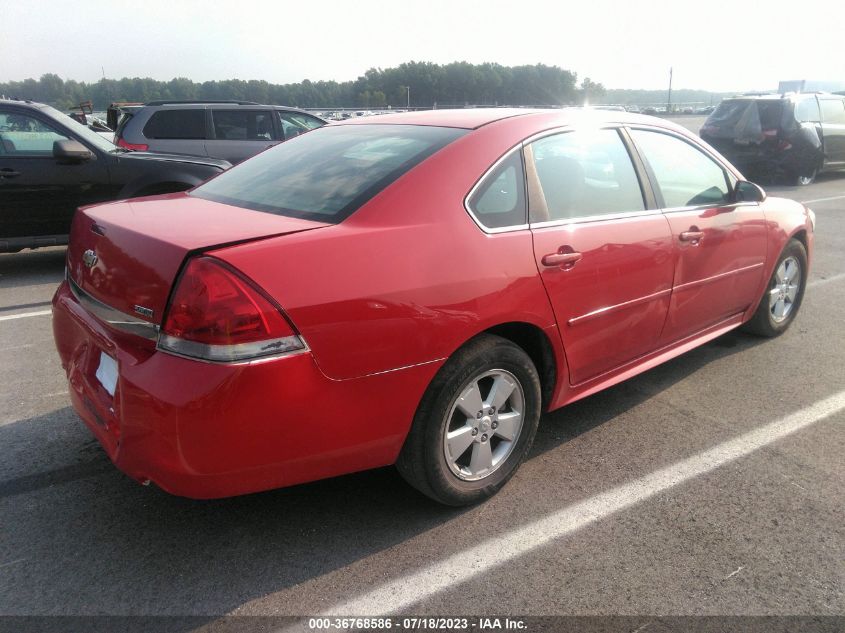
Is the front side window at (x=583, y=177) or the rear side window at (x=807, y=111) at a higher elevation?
the rear side window at (x=807, y=111)

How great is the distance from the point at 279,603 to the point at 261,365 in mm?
801

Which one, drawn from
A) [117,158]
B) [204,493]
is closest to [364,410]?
[204,493]

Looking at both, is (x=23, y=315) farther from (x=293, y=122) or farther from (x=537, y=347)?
(x=293, y=122)

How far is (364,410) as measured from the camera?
→ 2.36 metres

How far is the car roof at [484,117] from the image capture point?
3125mm

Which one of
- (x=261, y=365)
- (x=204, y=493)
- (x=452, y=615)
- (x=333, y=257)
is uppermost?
(x=333, y=257)

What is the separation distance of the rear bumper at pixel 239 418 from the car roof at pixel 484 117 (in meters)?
1.25

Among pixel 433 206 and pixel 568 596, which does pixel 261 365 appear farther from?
pixel 568 596

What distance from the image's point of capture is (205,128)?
10.1 metres

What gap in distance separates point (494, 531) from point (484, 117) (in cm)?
183

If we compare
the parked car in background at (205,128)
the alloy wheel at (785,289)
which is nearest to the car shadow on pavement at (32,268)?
the parked car in background at (205,128)

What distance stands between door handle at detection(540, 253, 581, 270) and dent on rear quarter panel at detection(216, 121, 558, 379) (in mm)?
101

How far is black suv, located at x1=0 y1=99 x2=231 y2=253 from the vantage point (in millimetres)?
6555

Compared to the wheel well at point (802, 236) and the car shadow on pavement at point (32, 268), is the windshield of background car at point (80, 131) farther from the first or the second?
the wheel well at point (802, 236)
